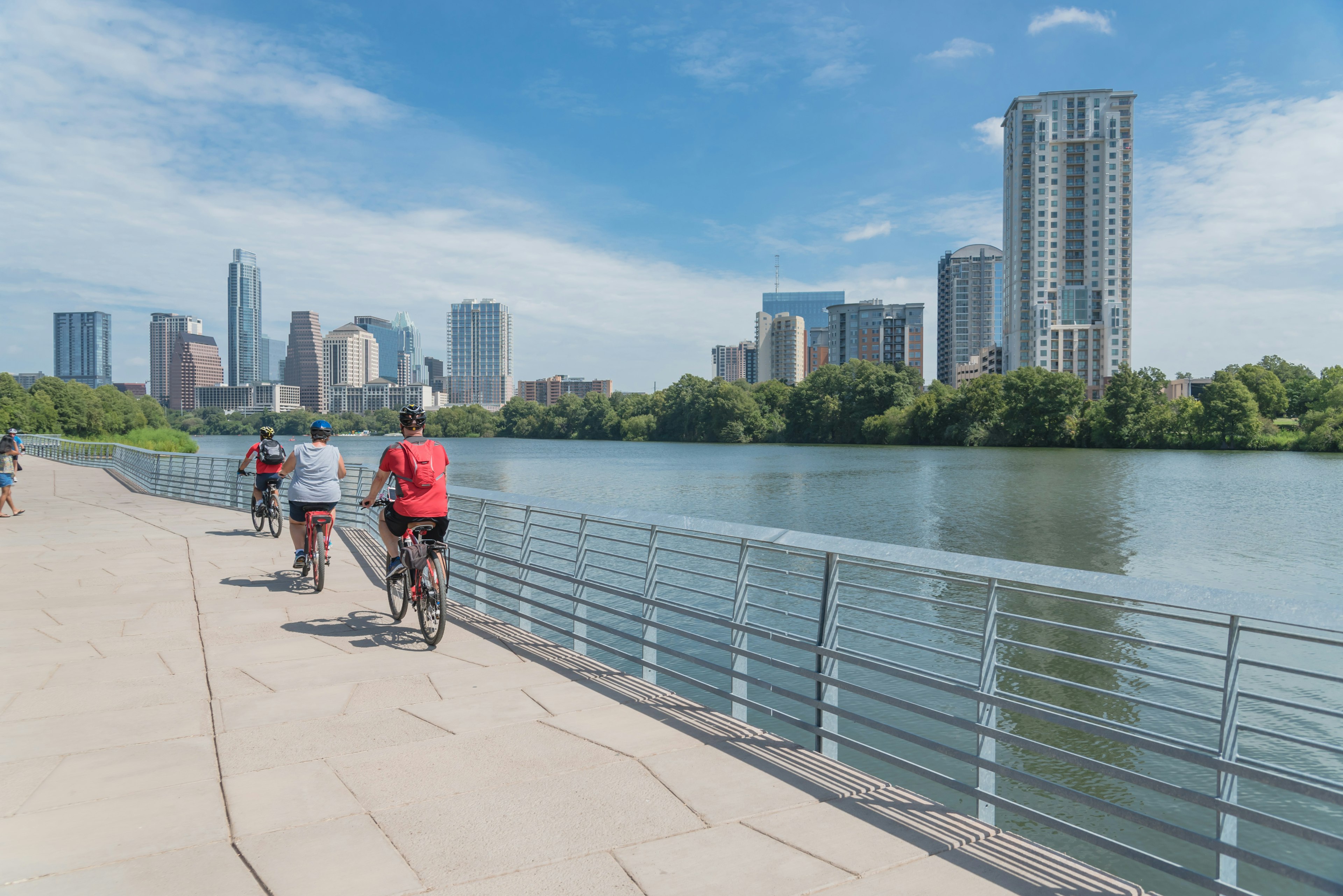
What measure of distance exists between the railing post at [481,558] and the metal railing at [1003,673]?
5 centimetres

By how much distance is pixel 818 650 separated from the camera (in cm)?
480

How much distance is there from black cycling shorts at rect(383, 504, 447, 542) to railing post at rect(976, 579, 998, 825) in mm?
4864

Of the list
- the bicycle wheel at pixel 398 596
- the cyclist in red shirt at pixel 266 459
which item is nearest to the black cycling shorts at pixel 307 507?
the bicycle wheel at pixel 398 596

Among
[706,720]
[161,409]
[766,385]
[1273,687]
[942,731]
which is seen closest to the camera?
[706,720]

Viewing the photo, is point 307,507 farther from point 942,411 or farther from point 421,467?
point 942,411

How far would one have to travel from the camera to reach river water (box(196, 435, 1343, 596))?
83.0 ft

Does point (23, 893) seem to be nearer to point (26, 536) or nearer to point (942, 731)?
point (942, 731)

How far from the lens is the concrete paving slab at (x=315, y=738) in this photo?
482 cm

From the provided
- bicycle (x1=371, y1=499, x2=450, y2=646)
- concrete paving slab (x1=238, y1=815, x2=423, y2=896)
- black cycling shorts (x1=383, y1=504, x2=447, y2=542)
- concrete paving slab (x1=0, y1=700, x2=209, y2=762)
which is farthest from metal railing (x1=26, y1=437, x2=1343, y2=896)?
concrete paving slab (x1=0, y1=700, x2=209, y2=762)

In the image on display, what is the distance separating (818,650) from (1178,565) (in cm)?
2310

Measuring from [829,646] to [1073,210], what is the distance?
542ft

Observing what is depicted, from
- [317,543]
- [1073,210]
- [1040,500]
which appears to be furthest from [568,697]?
[1073,210]

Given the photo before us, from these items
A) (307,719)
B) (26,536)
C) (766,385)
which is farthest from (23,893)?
(766,385)

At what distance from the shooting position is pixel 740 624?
539cm
